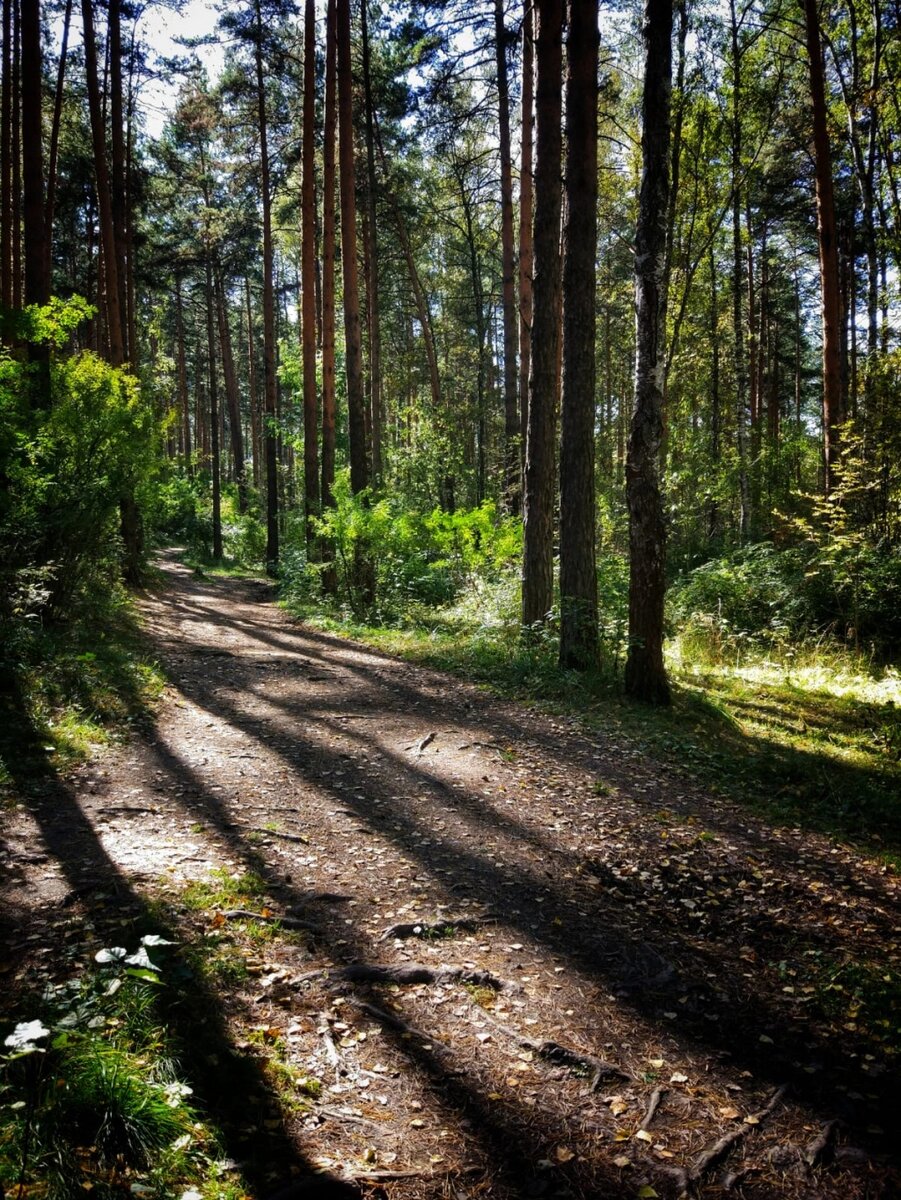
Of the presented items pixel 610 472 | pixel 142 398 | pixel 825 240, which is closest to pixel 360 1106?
A: pixel 142 398

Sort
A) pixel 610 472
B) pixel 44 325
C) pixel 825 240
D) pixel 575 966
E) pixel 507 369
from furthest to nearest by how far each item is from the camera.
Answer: pixel 610 472
pixel 507 369
pixel 825 240
pixel 44 325
pixel 575 966

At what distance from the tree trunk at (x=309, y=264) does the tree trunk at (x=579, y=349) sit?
8.53 m

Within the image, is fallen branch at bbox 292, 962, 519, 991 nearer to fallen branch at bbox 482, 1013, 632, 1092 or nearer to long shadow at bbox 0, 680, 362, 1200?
fallen branch at bbox 482, 1013, 632, 1092

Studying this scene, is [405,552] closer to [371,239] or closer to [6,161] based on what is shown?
[371,239]

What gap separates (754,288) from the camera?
21438mm

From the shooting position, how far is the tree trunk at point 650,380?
21.8 ft

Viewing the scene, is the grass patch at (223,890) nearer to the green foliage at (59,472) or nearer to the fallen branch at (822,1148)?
the fallen branch at (822,1148)

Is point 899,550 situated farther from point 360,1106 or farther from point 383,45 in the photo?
point 383,45

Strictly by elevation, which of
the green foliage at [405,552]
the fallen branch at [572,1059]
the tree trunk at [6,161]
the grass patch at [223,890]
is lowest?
the fallen branch at [572,1059]

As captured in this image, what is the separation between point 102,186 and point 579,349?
1205 cm

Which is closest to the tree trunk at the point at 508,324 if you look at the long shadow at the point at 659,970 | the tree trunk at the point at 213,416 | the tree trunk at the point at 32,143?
the tree trunk at the point at 32,143

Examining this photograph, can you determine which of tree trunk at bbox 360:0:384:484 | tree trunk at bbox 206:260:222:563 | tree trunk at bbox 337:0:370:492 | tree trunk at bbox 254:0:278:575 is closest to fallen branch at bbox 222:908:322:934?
tree trunk at bbox 337:0:370:492

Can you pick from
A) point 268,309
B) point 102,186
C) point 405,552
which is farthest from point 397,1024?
point 268,309

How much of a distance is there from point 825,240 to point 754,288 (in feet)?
31.5
